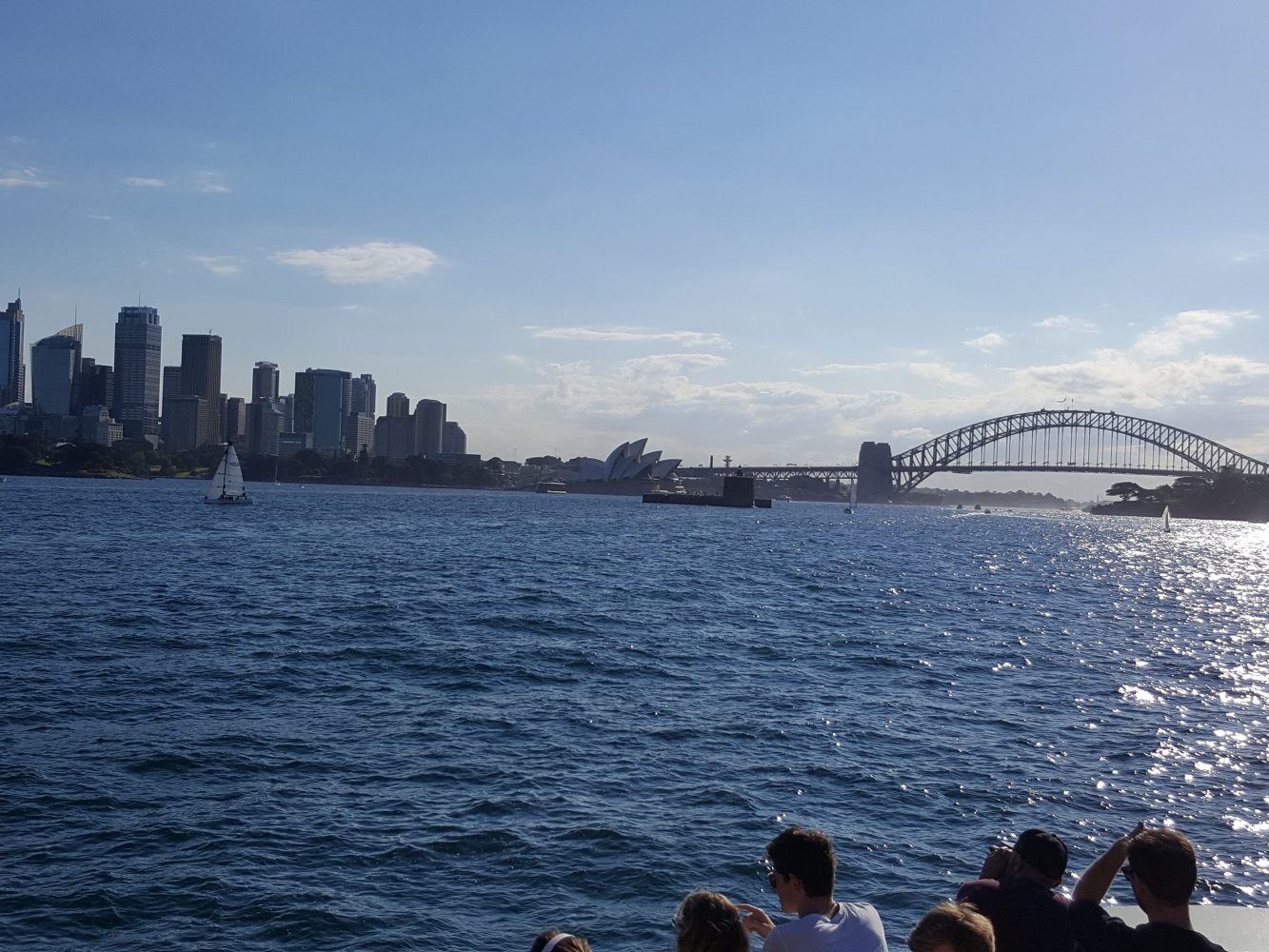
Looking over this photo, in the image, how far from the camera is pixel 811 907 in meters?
4.71

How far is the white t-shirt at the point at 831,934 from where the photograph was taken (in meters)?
4.58

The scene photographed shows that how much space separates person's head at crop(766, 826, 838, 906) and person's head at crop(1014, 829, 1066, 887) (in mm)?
960

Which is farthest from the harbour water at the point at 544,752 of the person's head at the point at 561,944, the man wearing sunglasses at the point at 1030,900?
the person's head at the point at 561,944

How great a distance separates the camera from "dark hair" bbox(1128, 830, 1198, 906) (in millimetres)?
4512

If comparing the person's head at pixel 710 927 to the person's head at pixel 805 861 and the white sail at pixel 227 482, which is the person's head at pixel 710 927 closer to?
the person's head at pixel 805 861

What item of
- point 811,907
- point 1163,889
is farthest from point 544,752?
point 1163,889

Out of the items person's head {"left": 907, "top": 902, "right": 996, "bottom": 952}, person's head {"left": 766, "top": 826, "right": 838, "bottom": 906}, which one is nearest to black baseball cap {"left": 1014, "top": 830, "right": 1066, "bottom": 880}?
person's head {"left": 766, "top": 826, "right": 838, "bottom": 906}

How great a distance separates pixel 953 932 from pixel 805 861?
0.84 m

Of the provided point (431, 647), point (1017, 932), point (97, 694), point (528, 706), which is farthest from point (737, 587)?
point (1017, 932)

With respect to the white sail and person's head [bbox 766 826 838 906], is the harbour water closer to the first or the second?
person's head [bbox 766 826 838 906]

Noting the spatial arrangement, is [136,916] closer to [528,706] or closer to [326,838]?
[326,838]

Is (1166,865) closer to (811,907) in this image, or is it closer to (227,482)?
(811,907)

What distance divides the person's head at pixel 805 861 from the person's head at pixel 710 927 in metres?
0.66

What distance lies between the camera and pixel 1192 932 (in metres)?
4.57
